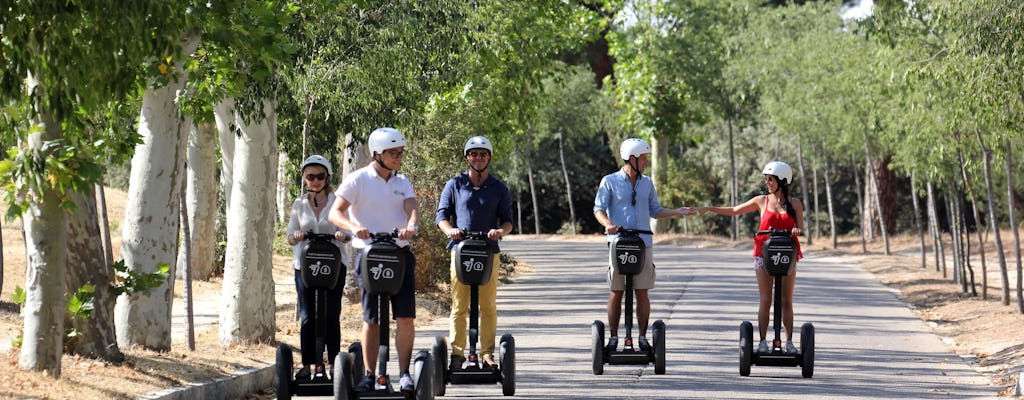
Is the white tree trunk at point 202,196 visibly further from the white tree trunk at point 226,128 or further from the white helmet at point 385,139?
the white helmet at point 385,139

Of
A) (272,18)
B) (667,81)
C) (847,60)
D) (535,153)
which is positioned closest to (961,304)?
(847,60)

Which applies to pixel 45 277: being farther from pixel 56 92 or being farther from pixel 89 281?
pixel 56 92

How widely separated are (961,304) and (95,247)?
1823cm

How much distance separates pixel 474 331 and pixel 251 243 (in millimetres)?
5040

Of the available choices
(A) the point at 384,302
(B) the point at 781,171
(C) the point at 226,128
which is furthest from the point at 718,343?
(A) the point at 384,302

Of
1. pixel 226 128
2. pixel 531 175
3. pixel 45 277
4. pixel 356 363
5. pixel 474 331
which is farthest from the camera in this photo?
pixel 531 175

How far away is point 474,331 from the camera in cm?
1178

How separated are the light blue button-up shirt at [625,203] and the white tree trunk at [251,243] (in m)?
4.20

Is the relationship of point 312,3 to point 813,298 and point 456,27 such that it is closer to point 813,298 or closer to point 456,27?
point 456,27

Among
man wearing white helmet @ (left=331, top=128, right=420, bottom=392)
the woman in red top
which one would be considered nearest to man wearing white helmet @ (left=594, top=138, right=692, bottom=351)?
the woman in red top

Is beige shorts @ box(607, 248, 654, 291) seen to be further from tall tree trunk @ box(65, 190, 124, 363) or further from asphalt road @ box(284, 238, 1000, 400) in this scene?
tall tree trunk @ box(65, 190, 124, 363)

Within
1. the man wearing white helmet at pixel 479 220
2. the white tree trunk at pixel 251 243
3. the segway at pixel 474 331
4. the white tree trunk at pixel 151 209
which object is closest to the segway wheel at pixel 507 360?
the segway at pixel 474 331

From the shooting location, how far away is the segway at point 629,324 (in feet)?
43.2

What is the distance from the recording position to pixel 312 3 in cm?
1574
